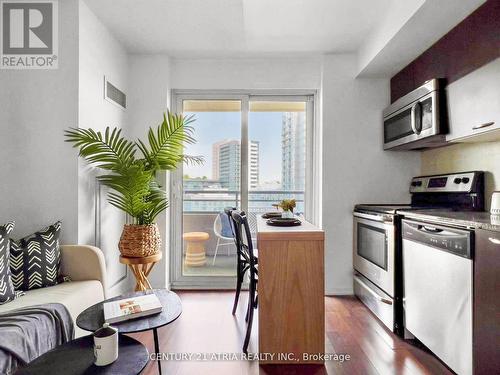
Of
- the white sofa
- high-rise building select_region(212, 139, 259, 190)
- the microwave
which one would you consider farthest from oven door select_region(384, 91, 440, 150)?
the white sofa

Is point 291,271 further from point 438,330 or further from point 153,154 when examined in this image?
point 153,154

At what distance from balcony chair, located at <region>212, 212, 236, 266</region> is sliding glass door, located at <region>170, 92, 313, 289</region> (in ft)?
0.04

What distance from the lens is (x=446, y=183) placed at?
2602 mm

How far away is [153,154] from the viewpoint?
2787 millimetres

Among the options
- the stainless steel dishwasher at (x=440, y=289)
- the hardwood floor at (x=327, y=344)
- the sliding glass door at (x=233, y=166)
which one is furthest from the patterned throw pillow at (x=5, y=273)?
the stainless steel dishwasher at (x=440, y=289)

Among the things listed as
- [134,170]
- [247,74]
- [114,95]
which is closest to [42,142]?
[134,170]

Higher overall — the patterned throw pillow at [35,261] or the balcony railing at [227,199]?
the balcony railing at [227,199]

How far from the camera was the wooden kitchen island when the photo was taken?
1.95m

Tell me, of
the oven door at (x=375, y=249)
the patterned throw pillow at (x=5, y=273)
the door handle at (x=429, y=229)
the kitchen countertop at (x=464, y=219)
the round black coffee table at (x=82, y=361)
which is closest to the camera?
the round black coffee table at (x=82, y=361)

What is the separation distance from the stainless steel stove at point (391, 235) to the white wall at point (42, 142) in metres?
2.43

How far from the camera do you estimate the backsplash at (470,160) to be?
221 centimetres

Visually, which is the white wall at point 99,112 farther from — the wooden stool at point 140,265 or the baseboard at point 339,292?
the baseboard at point 339,292

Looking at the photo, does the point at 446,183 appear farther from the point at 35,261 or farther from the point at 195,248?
the point at 35,261

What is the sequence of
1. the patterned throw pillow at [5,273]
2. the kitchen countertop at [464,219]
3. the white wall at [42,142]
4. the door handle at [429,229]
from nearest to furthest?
the kitchen countertop at [464,219], the patterned throw pillow at [5,273], the door handle at [429,229], the white wall at [42,142]
